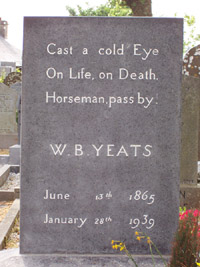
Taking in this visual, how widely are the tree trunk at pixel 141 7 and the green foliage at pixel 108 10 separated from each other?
0.72 ft

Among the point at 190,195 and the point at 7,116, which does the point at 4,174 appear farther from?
the point at 7,116

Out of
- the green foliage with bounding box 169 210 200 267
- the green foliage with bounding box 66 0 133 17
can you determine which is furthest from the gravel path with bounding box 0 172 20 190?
the green foliage with bounding box 66 0 133 17

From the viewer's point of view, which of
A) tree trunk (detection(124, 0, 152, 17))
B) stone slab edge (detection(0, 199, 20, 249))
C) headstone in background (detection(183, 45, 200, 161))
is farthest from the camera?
tree trunk (detection(124, 0, 152, 17))

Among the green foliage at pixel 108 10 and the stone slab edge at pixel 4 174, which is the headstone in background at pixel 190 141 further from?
the green foliage at pixel 108 10

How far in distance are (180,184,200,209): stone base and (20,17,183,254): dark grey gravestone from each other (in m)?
2.17

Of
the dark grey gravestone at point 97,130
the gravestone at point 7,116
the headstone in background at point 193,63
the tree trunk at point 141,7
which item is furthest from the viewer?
the tree trunk at point 141,7

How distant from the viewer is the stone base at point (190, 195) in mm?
4535

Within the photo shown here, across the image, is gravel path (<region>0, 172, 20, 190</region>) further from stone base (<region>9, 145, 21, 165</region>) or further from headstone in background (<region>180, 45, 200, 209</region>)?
headstone in background (<region>180, 45, 200, 209</region>)

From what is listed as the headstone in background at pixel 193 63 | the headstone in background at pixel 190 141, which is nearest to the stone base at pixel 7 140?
the headstone in background at pixel 193 63

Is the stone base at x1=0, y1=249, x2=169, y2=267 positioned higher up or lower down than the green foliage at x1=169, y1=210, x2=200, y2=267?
lower down

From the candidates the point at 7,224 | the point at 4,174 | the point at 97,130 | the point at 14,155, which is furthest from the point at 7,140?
the point at 97,130

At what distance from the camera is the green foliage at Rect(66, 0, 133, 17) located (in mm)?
14261

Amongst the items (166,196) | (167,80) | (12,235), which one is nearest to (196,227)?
(166,196)

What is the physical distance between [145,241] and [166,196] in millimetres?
319
